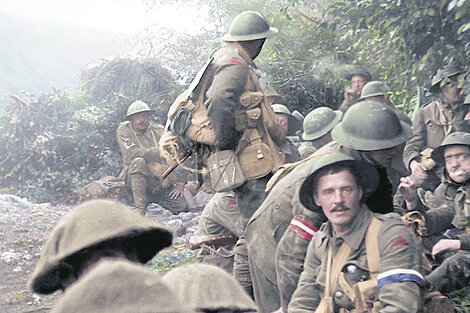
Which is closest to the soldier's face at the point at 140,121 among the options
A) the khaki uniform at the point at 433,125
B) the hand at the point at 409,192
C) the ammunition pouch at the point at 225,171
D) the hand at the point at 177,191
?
the hand at the point at 177,191

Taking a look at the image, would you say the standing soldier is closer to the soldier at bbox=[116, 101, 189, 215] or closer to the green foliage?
the soldier at bbox=[116, 101, 189, 215]

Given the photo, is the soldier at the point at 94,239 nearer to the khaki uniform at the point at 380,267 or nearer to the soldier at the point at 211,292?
the soldier at the point at 211,292

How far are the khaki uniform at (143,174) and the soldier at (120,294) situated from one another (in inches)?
359

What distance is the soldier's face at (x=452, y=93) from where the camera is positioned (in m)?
6.68

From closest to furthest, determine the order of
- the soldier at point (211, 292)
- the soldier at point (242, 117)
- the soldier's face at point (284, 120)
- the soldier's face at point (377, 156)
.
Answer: the soldier at point (211, 292), the soldier's face at point (377, 156), the soldier at point (242, 117), the soldier's face at point (284, 120)

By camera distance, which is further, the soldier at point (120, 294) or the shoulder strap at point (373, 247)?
the shoulder strap at point (373, 247)

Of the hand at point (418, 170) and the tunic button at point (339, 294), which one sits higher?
the tunic button at point (339, 294)

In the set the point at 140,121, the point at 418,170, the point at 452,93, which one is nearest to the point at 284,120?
the point at 418,170

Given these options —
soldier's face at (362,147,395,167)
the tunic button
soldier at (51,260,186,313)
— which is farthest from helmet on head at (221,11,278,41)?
soldier at (51,260,186,313)

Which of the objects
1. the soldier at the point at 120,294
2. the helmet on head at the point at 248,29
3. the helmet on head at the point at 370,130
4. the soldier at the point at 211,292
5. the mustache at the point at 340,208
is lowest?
the mustache at the point at 340,208

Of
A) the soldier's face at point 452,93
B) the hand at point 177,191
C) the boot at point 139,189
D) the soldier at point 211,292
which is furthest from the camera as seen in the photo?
the hand at point 177,191

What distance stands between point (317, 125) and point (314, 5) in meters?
7.67

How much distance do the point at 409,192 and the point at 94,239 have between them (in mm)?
3101

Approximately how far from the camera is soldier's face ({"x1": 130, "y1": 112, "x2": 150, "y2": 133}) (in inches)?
429
